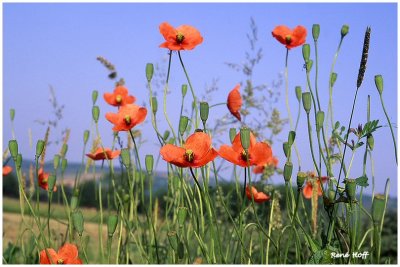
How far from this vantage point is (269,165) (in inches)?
92.6

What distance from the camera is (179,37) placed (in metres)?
1.56

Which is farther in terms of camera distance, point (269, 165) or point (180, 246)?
point (269, 165)

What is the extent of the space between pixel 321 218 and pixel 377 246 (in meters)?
0.40

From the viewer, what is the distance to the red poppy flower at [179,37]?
1553 mm

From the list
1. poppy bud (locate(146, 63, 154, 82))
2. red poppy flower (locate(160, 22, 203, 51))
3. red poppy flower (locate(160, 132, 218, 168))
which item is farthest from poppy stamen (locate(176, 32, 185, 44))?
red poppy flower (locate(160, 132, 218, 168))

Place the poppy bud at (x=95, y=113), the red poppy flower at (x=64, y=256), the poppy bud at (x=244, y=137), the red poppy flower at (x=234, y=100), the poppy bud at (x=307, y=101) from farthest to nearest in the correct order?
the poppy bud at (x=95, y=113), the red poppy flower at (x=234, y=100), the poppy bud at (x=307, y=101), the red poppy flower at (x=64, y=256), the poppy bud at (x=244, y=137)

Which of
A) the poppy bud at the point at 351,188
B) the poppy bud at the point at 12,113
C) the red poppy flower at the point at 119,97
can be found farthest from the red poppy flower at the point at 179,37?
the poppy bud at the point at 12,113

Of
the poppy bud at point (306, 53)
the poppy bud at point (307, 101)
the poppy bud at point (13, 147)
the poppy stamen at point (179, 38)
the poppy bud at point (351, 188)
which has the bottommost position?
the poppy bud at point (351, 188)

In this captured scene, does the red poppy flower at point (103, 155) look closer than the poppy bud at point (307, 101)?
No

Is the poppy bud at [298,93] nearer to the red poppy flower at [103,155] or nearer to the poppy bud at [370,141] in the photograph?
the poppy bud at [370,141]

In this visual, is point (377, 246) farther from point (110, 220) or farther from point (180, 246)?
point (110, 220)

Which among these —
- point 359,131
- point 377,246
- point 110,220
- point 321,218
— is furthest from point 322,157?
point 110,220

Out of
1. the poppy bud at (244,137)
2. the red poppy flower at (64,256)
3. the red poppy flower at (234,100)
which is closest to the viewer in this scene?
the poppy bud at (244,137)

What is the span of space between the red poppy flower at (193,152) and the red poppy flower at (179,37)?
39cm
